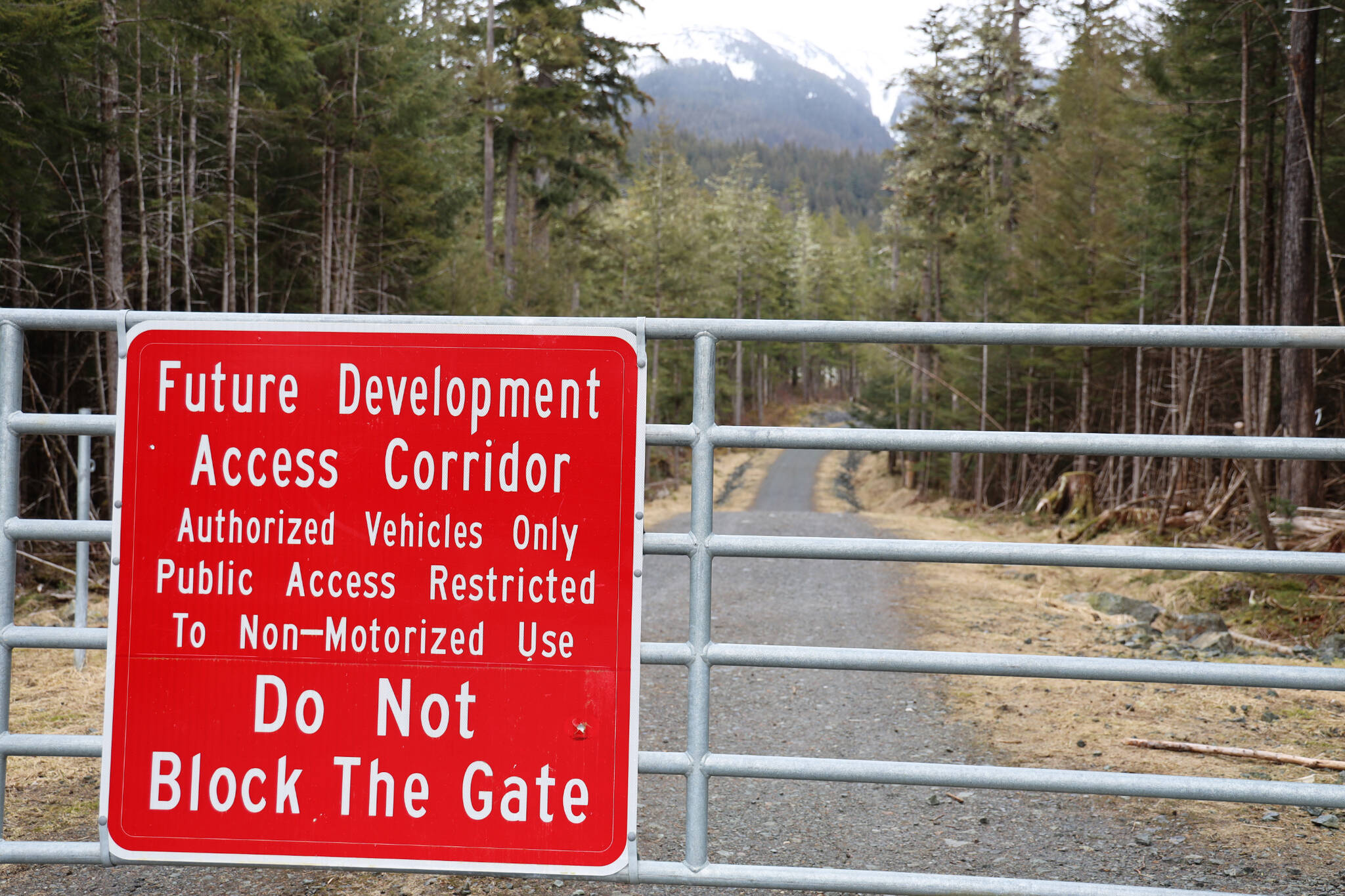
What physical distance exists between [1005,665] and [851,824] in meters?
1.62

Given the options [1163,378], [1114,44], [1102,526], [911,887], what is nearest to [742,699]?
[911,887]

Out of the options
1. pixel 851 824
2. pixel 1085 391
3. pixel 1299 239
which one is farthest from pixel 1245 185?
pixel 851 824

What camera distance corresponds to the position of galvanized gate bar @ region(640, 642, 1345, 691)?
2.57m

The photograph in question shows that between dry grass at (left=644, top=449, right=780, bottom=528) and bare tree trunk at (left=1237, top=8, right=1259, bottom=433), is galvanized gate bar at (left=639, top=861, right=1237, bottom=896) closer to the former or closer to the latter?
bare tree trunk at (left=1237, top=8, right=1259, bottom=433)

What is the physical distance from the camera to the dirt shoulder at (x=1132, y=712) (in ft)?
12.9

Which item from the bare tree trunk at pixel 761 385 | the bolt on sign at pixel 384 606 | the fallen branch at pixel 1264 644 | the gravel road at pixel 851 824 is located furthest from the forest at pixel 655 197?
the bare tree trunk at pixel 761 385

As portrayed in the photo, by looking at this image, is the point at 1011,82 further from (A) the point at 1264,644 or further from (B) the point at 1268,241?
(A) the point at 1264,644

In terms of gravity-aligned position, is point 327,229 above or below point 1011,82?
below

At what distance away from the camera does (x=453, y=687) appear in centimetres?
261

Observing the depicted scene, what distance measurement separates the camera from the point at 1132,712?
5910 millimetres

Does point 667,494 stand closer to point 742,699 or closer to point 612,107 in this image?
point 612,107

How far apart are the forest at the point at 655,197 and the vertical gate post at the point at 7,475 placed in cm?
696

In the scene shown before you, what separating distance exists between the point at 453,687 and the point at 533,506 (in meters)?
0.54

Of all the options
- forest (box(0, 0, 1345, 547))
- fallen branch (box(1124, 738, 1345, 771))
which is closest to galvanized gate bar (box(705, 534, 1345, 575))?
fallen branch (box(1124, 738, 1345, 771))
